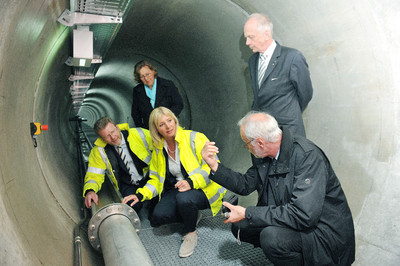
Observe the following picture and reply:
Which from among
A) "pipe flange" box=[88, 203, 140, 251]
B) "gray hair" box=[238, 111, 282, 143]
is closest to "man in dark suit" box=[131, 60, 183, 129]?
"pipe flange" box=[88, 203, 140, 251]

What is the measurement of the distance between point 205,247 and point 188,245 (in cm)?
19

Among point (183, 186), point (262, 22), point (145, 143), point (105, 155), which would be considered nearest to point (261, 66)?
point (262, 22)

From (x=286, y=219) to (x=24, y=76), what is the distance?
7.47ft

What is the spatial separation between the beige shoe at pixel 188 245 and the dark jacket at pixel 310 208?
3.07 ft

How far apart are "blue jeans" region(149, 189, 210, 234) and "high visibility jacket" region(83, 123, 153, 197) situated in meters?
0.72

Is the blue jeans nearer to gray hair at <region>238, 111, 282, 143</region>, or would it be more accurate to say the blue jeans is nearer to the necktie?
gray hair at <region>238, 111, 282, 143</region>

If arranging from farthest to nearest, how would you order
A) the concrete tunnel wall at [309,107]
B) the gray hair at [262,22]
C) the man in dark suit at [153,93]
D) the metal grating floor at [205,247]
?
the man in dark suit at [153,93], the gray hair at [262,22], the metal grating floor at [205,247], the concrete tunnel wall at [309,107]

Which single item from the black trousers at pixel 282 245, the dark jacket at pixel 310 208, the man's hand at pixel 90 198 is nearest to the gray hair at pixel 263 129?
the dark jacket at pixel 310 208

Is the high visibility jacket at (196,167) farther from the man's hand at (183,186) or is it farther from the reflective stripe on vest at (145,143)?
the reflective stripe on vest at (145,143)

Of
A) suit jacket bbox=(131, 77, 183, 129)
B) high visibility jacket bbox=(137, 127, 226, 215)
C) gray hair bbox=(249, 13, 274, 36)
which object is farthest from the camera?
suit jacket bbox=(131, 77, 183, 129)

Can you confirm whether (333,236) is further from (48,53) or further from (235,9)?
(48,53)

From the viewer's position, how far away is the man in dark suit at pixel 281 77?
129 inches

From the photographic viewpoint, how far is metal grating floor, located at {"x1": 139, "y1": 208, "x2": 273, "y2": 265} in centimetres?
319

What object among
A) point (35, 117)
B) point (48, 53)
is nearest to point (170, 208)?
point (35, 117)
